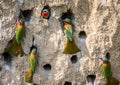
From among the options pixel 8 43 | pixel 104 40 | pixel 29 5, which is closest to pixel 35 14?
pixel 29 5

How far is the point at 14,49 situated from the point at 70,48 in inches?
17.8

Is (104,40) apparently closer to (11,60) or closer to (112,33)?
(112,33)

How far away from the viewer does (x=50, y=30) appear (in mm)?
3756

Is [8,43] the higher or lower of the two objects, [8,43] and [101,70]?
the higher

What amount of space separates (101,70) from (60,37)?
1.41 feet

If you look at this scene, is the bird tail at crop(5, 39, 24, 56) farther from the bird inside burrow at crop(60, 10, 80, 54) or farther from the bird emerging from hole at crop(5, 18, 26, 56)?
the bird inside burrow at crop(60, 10, 80, 54)

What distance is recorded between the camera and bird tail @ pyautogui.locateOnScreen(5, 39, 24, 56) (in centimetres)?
368

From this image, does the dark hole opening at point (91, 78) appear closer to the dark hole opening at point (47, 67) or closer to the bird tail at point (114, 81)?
the bird tail at point (114, 81)

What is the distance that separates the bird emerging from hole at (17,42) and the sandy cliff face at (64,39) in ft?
0.18

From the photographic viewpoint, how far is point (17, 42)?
367 centimetres

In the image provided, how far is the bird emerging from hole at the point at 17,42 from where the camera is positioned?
3656mm

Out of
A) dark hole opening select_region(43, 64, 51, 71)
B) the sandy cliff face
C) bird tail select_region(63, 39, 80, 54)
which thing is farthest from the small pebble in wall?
dark hole opening select_region(43, 64, 51, 71)

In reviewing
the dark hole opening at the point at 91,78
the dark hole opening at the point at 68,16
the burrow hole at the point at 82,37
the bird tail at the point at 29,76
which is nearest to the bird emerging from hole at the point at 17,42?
the bird tail at the point at 29,76

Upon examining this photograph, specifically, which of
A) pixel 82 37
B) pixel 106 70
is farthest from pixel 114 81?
pixel 82 37
